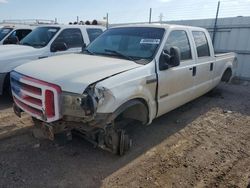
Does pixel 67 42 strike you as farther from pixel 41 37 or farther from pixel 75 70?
pixel 75 70

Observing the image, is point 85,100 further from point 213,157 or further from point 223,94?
point 223,94

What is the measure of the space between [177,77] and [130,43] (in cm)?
106

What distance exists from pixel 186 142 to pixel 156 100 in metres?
0.97

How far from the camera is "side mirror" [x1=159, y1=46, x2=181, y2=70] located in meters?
4.11

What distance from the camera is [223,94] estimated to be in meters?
7.90

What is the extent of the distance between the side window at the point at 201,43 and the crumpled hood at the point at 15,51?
4.08 m

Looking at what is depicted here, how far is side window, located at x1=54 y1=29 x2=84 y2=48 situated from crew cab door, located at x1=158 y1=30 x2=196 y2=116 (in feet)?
11.9

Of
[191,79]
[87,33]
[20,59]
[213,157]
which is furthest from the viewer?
[87,33]

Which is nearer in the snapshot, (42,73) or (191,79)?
(42,73)

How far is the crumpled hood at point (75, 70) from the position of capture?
310 cm

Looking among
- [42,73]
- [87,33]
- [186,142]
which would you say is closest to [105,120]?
[42,73]

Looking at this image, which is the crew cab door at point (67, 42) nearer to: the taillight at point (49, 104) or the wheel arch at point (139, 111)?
the wheel arch at point (139, 111)

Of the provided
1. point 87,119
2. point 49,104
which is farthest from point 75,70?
point 87,119

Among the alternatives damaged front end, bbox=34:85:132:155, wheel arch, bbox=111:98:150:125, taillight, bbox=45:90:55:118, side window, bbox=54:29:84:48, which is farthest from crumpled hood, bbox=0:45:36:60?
wheel arch, bbox=111:98:150:125
